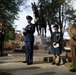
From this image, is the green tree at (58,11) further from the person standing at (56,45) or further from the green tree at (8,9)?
the person standing at (56,45)

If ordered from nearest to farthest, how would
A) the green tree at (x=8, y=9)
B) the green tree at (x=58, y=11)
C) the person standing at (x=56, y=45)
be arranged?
the green tree at (x=8, y=9) → the person standing at (x=56, y=45) → the green tree at (x=58, y=11)

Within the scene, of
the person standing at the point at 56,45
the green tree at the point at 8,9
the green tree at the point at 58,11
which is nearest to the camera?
the green tree at the point at 8,9

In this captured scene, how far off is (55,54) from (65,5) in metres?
28.6

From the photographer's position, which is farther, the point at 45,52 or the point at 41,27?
the point at 41,27

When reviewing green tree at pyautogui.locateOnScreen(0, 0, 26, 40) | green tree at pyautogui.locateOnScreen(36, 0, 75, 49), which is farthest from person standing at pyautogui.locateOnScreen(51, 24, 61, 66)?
green tree at pyautogui.locateOnScreen(36, 0, 75, 49)

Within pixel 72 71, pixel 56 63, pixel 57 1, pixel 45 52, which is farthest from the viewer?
pixel 57 1

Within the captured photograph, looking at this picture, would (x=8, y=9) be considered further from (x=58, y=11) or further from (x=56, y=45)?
(x=58, y=11)

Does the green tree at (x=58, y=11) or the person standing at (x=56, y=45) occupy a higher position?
the green tree at (x=58, y=11)

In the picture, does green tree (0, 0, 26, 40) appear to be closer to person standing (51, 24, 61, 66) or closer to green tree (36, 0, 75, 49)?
person standing (51, 24, 61, 66)

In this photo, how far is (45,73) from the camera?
8.97m

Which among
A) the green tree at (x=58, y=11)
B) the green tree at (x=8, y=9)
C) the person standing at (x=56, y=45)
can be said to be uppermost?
the green tree at (x=58, y=11)

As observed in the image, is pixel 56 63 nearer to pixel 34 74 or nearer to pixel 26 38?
pixel 26 38

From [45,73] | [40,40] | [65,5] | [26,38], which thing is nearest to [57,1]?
[65,5]

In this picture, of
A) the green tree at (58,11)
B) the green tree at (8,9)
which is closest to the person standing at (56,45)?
the green tree at (8,9)
